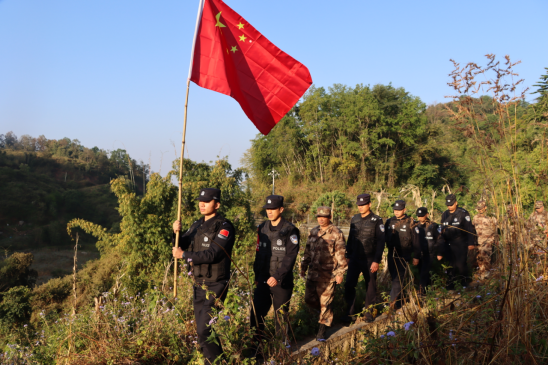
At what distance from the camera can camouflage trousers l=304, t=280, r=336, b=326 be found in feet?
14.3

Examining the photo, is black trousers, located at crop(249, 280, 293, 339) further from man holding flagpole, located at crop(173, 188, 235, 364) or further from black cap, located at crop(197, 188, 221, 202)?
black cap, located at crop(197, 188, 221, 202)

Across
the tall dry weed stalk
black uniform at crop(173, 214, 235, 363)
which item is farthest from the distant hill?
the tall dry weed stalk

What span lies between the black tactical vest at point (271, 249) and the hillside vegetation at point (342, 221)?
0.35m

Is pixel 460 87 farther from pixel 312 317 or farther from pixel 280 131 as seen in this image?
pixel 280 131

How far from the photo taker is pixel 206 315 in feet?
10.6

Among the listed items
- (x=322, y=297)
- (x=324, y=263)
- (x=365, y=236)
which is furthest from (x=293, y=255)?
(x=365, y=236)

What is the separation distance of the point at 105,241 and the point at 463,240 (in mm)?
16018

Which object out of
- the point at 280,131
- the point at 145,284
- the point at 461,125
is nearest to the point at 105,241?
the point at 145,284

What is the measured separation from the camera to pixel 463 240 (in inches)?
271

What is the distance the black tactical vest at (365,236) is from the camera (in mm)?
5113

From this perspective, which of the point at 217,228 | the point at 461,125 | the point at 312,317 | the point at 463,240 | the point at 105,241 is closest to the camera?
the point at 461,125

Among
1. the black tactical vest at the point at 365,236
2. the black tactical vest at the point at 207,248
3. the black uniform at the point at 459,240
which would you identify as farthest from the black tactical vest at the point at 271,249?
the black uniform at the point at 459,240

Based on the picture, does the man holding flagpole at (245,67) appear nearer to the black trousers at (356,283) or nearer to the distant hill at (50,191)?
the black trousers at (356,283)

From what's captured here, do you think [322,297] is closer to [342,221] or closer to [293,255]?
[293,255]
